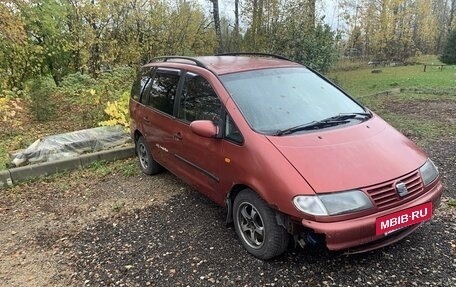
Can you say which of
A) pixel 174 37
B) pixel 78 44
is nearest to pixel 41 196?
pixel 78 44

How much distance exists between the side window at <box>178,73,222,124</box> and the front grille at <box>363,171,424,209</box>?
60.1 inches

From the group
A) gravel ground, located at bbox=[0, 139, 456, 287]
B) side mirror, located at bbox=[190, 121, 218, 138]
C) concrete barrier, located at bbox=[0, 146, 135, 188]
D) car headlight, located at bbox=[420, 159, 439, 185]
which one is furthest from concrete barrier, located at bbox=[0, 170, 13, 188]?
car headlight, located at bbox=[420, 159, 439, 185]

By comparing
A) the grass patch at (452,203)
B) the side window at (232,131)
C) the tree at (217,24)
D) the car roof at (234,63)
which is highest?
the tree at (217,24)

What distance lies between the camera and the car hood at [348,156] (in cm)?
284

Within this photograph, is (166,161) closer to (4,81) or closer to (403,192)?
(403,192)

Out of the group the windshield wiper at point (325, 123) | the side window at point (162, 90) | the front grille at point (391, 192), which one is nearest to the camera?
the front grille at point (391, 192)

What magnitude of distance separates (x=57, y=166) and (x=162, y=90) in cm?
227

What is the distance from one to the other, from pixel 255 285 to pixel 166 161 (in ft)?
7.23

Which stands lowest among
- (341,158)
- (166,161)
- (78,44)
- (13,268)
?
(13,268)

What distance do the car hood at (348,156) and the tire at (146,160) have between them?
2544 millimetres

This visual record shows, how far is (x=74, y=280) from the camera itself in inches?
127

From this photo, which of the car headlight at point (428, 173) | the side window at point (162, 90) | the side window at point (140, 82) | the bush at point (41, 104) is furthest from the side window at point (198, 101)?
the bush at point (41, 104)

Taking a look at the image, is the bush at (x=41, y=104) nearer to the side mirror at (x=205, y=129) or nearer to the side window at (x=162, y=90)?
the side window at (x=162, y=90)

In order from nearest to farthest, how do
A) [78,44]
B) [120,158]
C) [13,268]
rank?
[13,268], [120,158], [78,44]
